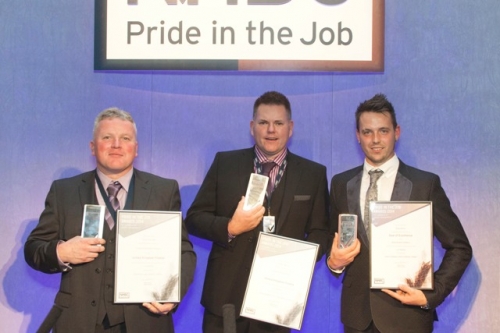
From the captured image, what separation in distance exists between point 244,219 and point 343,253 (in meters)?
0.55

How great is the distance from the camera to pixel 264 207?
3.44 m

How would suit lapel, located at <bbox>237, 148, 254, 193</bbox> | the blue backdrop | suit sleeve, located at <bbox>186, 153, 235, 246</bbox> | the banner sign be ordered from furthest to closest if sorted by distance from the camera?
the blue backdrop < the banner sign < suit lapel, located at <bbox>237, 148, 254, 193</bbox> < suit sleeve, located at <bbox>186, 153, 235, 246</bbox>

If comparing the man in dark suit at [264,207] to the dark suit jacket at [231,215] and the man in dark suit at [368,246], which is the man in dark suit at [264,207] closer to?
the dark suit jacket at [231,215]

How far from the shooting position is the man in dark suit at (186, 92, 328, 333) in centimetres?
349

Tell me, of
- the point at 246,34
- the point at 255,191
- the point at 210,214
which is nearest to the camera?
the point at 255,191

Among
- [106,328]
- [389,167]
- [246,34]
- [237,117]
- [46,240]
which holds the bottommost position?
[106,328]

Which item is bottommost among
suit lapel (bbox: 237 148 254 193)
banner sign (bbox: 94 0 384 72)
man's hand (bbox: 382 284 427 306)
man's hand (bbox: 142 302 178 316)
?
man's hand (bbox: 142 302 178 316)

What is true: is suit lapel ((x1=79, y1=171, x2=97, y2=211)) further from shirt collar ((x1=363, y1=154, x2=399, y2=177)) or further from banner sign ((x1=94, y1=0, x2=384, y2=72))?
shirt collar ((x1=363, y1=154, x2=399, y2=177))

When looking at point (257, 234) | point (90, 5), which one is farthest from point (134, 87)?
point (257, 234)

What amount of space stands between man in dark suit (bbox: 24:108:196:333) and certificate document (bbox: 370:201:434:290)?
958 millimetres

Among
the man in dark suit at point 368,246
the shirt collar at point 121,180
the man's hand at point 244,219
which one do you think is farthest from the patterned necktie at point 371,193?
the shirt collar at point 121,180

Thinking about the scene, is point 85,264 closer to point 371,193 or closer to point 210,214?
point 210,214

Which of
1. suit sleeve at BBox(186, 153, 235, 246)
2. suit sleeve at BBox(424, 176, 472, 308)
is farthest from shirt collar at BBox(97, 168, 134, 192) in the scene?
suit sleeve at BBox(424, 176, 472, 308)

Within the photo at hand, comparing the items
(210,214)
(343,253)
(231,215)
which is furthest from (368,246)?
(210,214)
